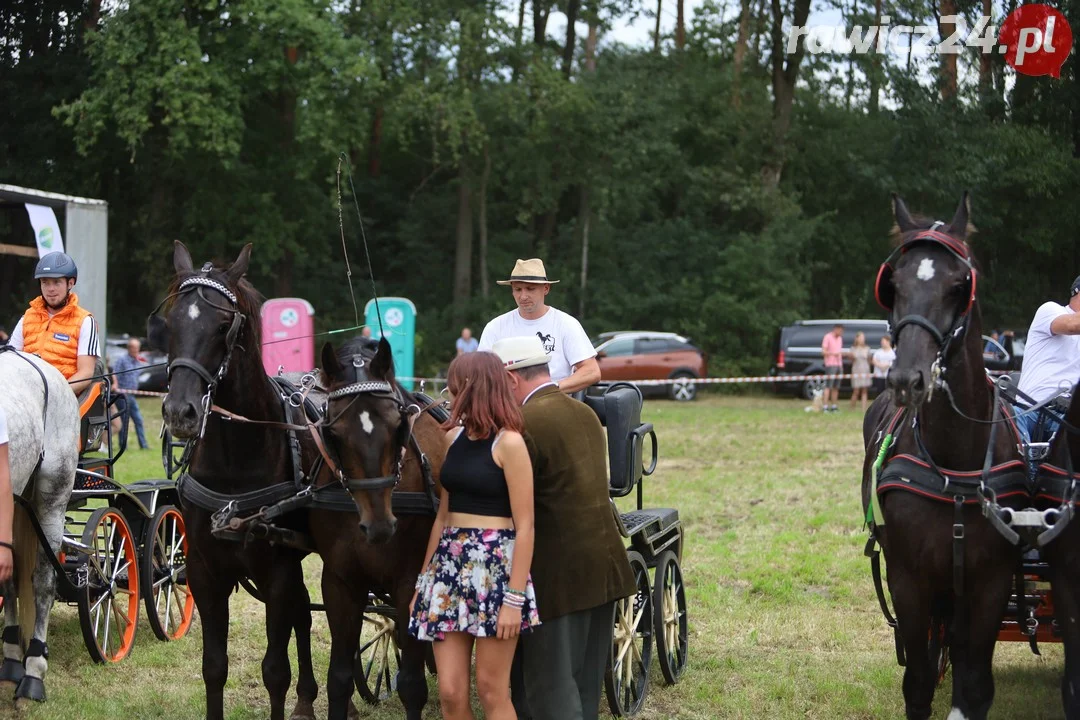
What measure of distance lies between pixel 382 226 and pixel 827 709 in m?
30.7

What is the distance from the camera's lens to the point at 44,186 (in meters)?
27.1

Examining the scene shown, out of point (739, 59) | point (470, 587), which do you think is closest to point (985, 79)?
point (739, 59)

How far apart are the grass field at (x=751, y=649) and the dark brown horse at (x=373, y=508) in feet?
3.75

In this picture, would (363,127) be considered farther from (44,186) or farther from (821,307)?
(821,307)

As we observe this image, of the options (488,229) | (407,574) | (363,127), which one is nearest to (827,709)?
(407,574)

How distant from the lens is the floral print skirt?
3.96 metres

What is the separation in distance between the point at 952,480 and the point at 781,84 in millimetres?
30098

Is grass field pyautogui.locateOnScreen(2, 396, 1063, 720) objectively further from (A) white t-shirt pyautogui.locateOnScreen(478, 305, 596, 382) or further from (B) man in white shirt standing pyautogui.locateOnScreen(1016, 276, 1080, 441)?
(A) white t-shirt pyautogui.locateOnScreen(478, 305, 596, 382)

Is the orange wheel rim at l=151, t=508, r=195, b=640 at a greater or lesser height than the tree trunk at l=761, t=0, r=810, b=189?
lesser

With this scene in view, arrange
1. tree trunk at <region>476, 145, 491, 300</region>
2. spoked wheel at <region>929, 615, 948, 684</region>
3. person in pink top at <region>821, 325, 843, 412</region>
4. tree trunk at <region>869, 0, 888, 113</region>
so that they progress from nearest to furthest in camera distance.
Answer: spoked wheel at <region>929, 615, 948, 684</region>
person in pink top at <region>821, 325, 843, 412</region>
tree trunk at <region>476, 145, 491, 300</region>
tree trunk at <region>869, 0, 888, 113</region>

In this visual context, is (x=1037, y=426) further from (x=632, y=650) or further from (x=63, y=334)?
(x=63, y=334)

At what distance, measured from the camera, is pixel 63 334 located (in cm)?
642

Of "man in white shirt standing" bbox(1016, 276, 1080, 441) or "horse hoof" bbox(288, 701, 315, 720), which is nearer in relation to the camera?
"man in white shirt standing" bbox(1016, 276, 1080, 441)

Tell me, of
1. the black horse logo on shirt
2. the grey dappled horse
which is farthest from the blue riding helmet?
the black horse logo on shirt
